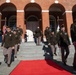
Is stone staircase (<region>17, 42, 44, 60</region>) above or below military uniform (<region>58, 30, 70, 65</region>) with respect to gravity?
below

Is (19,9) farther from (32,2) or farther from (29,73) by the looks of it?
(29,73)

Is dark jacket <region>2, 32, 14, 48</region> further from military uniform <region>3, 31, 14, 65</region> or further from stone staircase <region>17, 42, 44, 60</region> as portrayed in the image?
stone staircase <region>17, 42, 44, 60</region>

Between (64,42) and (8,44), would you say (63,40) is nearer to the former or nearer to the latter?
(64,42)

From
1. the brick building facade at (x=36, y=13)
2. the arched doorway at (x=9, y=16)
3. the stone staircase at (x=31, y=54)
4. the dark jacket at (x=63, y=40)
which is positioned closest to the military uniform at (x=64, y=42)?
the dark jacket at (x=63, y=40)

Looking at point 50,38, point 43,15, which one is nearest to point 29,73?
point 50,38

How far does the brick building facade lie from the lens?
843 inches

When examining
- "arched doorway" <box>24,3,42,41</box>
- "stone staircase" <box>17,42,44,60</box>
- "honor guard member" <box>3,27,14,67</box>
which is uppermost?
"arched doorway" <box>24,3,42,41</box>

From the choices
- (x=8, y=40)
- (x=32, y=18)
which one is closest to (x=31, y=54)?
(x=8, y=40)

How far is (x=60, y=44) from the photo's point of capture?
30.2ft

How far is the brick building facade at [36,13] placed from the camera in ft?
70.2

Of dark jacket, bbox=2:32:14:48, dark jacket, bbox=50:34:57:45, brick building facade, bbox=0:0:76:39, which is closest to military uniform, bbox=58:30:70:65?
dark jacket, bbox=2:32:14:48

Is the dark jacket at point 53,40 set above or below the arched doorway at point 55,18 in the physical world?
below

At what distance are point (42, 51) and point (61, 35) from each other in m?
4.66

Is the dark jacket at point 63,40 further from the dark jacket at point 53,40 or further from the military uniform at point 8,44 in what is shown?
the dark jacket at point 53,40
